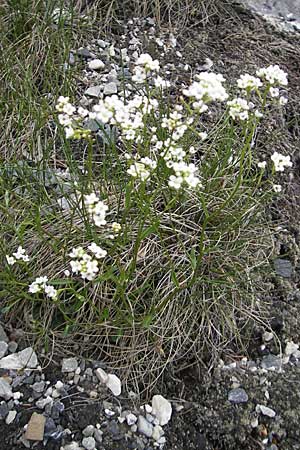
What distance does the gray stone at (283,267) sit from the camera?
2.50m

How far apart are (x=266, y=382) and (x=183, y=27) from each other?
200 centimetres

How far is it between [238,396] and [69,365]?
57cm

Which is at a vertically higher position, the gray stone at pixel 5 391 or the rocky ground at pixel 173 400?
the rocky ground at pixel 173 400

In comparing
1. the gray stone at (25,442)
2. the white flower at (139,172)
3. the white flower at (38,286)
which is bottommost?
the gray stone at (25,442)

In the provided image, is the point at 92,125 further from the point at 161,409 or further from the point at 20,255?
the point at 161,409

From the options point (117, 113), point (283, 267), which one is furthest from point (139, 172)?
point (283, 267)

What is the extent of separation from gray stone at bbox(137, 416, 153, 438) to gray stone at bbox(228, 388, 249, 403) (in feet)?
0.95

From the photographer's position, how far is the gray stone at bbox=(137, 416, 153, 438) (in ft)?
6.48

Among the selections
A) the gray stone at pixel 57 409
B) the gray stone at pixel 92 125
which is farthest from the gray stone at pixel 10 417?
the gray stone at pixel 92 125

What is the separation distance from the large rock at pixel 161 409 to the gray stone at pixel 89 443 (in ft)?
0.77

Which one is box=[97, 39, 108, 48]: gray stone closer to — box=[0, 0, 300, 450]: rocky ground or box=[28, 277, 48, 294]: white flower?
box=[0, 0, 300, 450]: rocky ground

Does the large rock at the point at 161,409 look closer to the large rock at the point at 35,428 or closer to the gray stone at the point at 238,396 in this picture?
the gray stone at the point at 238,396

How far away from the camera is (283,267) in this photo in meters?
2.53

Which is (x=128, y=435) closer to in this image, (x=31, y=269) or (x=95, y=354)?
(x=95, y=354)
